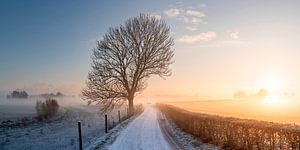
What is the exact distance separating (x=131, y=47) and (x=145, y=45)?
221 centimetres

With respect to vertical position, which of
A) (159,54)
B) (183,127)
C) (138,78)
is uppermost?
(159,54)

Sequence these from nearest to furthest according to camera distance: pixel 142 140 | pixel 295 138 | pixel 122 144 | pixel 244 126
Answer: pixel 295 138 < pixel 244 126 < pixel 122 144 < pixel 142 140

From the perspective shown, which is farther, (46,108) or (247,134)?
(46,108)

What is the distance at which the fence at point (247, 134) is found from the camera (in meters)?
13.1

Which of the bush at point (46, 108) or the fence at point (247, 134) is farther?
the bush at point (46, 108)

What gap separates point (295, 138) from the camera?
40.9ft

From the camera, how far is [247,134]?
16078 mm

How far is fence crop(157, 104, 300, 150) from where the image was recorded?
13081 millimetres

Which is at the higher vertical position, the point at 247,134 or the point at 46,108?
the point at 247,134

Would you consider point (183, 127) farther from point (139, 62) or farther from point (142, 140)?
point (139, 62)

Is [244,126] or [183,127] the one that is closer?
[244,126]

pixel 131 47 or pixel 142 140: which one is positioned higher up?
pixel 131 47

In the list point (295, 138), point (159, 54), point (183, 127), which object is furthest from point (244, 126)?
point (159, 54)

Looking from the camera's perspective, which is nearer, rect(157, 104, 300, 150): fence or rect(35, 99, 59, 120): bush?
rect(157, 104, 300, 150): fence
